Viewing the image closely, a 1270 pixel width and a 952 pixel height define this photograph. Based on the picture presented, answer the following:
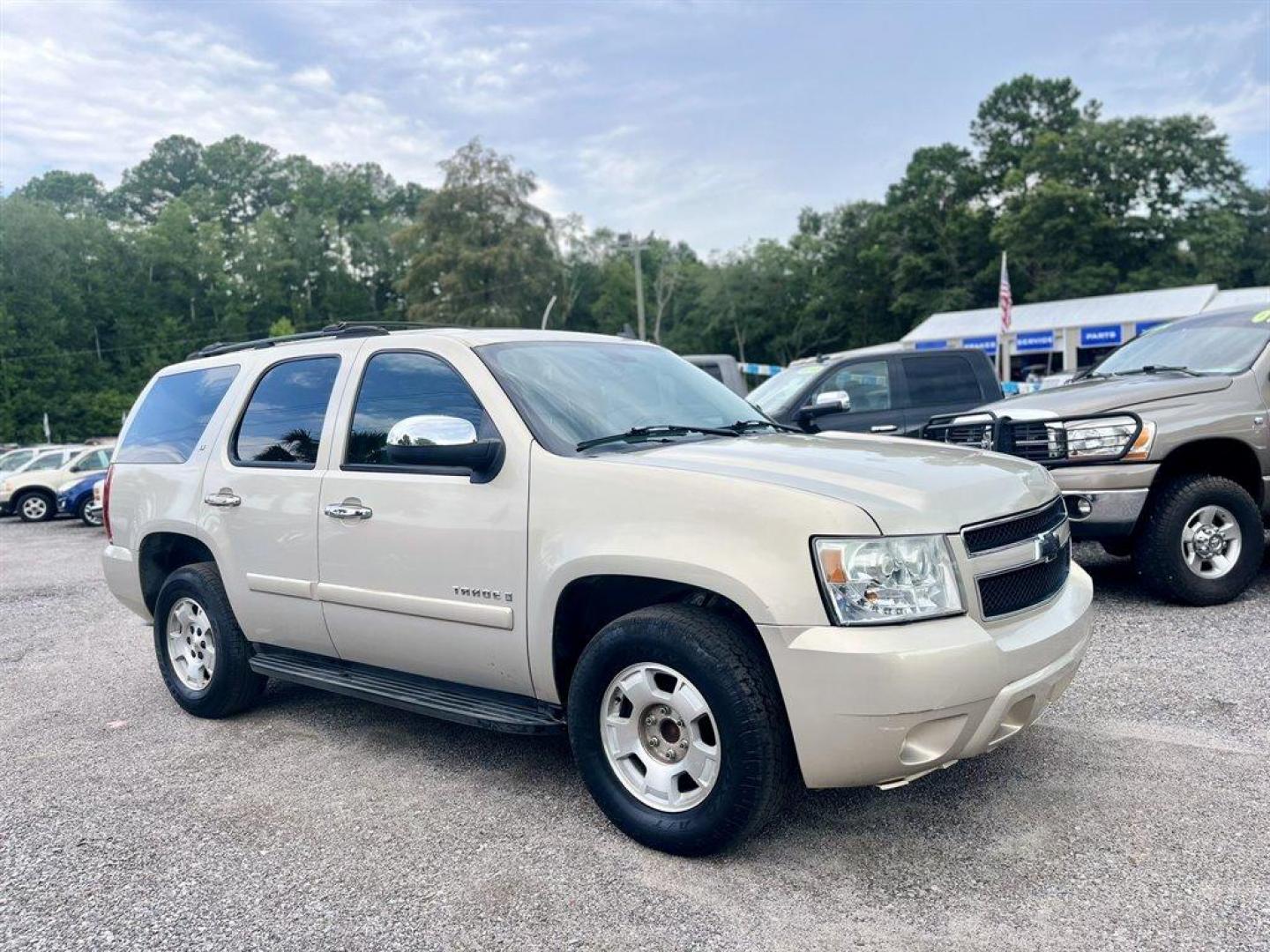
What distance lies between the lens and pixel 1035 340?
A: 38.4 m

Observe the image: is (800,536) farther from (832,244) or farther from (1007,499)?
(832,244)

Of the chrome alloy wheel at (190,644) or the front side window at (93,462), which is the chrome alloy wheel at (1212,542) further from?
the front side window at (93,462)

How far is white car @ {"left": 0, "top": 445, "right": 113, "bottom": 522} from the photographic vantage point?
19.8 m

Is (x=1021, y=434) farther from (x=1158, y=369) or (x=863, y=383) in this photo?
(x=863, y=383)

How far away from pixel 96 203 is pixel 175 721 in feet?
345

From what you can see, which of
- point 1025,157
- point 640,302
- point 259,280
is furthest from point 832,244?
point 259,280

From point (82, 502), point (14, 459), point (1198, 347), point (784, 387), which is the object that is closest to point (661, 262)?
point (14, 459)

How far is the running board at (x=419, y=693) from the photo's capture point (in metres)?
3.45

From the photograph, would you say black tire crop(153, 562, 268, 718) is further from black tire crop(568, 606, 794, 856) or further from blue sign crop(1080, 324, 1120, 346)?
blue sign crop(1080, 324, 1120, 346)

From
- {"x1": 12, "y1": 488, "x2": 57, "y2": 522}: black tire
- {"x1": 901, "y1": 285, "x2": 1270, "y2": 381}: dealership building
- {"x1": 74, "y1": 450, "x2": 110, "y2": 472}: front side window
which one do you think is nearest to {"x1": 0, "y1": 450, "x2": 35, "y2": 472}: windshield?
{"x1": 12, "y1": 488, "x2": 57, "y2": 522}: black tire

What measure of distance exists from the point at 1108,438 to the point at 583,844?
4133mm

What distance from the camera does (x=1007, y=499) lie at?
3.16 m

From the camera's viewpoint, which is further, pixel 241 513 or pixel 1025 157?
pixel 1025 157

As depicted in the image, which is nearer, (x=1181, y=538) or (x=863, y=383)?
(x=1181, y=538)
